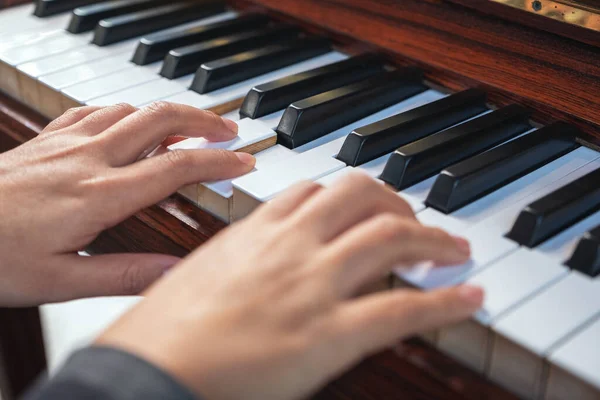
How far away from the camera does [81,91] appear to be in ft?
4.33

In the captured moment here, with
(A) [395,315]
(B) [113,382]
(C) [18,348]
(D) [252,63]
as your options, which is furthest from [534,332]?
(C) [18,348]

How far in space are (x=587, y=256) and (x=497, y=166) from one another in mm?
208

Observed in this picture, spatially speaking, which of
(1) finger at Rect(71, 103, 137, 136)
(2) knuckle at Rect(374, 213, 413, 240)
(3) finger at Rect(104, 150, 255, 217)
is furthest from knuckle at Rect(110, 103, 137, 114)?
(2) knuckle at Rect(374, 213, 413, 240)

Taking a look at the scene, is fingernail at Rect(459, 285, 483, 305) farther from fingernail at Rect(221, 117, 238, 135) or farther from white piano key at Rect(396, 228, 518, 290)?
fingernail at Rect(221, 117, 238, 135)

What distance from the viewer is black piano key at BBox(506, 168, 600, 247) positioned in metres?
0.94

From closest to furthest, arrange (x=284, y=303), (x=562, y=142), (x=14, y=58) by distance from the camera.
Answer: (x=284, y=303) → (x=562, y=142) → (x=14, y=58)

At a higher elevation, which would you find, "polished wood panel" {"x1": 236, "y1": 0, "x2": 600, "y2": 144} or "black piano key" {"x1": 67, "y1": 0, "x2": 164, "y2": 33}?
"polished wood panel" {"x1": 236, "y1": 0, "x2": 600, "y2": 144}

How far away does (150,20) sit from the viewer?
159 centimetres

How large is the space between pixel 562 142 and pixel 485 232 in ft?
0.85

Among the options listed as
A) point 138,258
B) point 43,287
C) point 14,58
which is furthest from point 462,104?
point 14,58

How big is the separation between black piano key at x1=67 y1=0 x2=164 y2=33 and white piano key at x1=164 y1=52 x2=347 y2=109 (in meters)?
0.37

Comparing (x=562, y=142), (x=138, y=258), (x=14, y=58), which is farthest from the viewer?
(x=14, y=58)

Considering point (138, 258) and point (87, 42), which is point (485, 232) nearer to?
point (138, 258)

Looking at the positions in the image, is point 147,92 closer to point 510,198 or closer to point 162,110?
point 162,110
